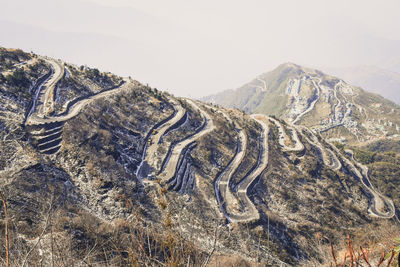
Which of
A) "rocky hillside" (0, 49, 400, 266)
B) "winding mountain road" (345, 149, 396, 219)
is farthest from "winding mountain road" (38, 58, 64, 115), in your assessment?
"winding mountain road" (345, 149, 396, 219)

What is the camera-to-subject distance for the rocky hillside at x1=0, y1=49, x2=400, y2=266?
32.1m

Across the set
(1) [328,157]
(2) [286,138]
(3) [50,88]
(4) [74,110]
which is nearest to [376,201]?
(1) [328,157]

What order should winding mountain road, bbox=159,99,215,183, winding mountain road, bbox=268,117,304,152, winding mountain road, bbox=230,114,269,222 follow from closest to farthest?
winding mountain road, bbox=230,114,269,222 < winding mountain road, bbox=159,99,215,183 < winding mountain road, bbox=268,117,304,152

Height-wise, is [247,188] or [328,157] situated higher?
[328,157]

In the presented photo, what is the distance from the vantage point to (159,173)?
44.7m

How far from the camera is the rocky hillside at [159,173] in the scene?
105 feet

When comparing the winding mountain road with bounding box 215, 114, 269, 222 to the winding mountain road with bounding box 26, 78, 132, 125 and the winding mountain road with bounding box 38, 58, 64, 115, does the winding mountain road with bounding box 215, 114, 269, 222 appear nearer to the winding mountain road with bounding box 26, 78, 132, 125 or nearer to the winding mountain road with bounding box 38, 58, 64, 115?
the winding mountain road with bounding box 26, 78, 132, 125

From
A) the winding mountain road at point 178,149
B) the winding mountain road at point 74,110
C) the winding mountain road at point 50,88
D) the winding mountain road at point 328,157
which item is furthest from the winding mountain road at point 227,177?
the winding mountain road at point 50,88

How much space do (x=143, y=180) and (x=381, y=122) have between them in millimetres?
182527

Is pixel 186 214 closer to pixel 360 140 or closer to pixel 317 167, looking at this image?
pixel 317 167

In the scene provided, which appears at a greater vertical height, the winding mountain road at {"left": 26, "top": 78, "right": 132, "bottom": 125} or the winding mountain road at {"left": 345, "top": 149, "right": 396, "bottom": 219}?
the winding mountain road at {"left": 26, "top": 78, "right": 132, "bottom": 125}

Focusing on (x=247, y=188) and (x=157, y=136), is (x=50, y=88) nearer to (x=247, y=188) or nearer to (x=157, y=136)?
(x=157, y=136)

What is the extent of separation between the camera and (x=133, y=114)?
189 ft

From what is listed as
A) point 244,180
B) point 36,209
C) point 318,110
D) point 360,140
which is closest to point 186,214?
point 244,180
